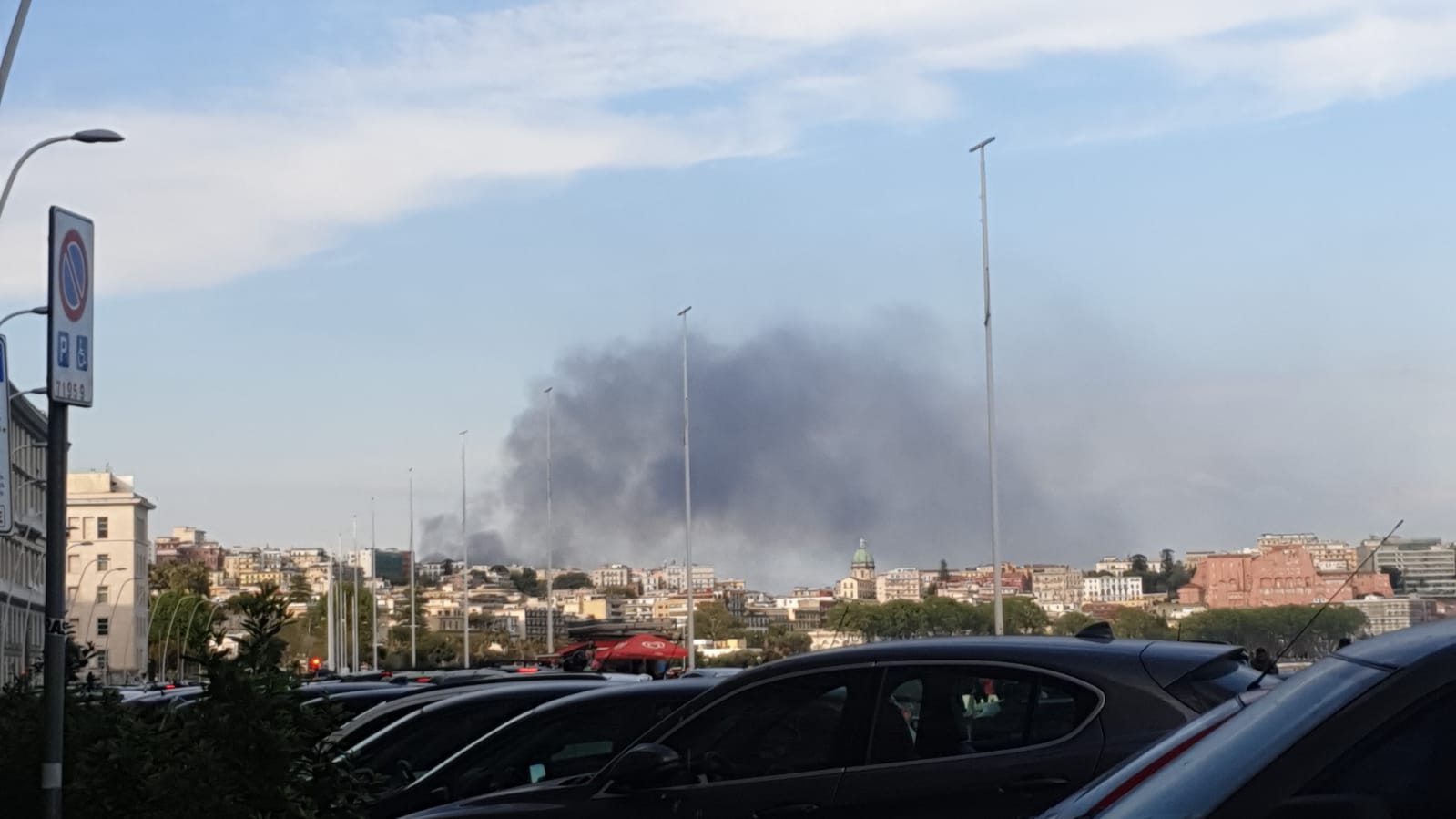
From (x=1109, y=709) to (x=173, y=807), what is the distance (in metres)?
3.93

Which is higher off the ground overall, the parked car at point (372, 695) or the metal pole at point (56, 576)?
the metal pole at point (56, 576)

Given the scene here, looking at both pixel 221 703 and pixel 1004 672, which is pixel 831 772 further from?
pixel 221 703

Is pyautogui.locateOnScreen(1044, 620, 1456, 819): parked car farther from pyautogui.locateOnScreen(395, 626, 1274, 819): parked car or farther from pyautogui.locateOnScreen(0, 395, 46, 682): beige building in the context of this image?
pyautogui.locateOnScreen(0, 395, 46, 682): beige building

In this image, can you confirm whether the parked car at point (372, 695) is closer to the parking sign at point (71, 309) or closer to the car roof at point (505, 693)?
the car roof at point (505, 693)

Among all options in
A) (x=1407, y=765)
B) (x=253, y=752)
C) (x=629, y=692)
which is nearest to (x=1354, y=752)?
(x=1407, y=765)

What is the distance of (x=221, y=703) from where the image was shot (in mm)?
7895

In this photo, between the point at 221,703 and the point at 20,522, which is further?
the point at 20,522

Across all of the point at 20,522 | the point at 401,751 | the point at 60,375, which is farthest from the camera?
the point at 20,522

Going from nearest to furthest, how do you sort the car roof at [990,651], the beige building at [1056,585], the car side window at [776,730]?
the car roof at [990,651], the car side window at [776,730], the beige building at [1056,585]

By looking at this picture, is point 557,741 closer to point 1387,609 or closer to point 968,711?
point 968,711

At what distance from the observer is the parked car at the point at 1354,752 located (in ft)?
11.9

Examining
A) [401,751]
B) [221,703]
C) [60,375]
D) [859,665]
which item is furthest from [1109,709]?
[60,375]

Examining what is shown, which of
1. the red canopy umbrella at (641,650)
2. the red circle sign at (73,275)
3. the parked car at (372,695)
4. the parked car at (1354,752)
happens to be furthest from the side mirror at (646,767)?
the red canopy umbrella at (641,650)

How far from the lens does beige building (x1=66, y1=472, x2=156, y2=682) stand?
145 metres
